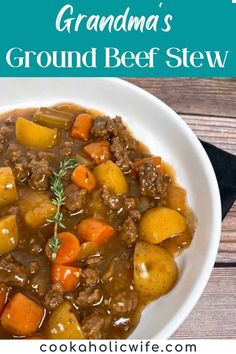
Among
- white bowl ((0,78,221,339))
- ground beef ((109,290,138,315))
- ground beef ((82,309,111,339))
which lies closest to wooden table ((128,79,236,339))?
white bowl ((0,78,221,339))

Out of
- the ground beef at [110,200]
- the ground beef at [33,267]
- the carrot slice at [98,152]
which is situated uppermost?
the carrot slice at [98,152]

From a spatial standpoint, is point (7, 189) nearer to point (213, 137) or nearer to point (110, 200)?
point (110, 200)

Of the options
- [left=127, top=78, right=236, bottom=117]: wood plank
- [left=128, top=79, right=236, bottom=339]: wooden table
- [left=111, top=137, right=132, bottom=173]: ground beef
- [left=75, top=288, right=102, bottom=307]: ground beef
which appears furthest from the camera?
[left=127, top=78, right=236, bottom=117]: wood plank

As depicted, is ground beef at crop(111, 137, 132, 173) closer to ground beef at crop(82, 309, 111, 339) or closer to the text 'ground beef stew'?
the text 'ground beef stew'

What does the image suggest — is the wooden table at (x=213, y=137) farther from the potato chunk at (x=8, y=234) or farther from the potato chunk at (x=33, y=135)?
the potato chunk at (x=33, y=135)

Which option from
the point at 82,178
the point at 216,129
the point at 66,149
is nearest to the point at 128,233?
the point at 82,178

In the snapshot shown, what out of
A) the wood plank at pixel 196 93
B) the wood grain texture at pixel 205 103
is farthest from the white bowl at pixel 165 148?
the wood plank at pixel 196 93
